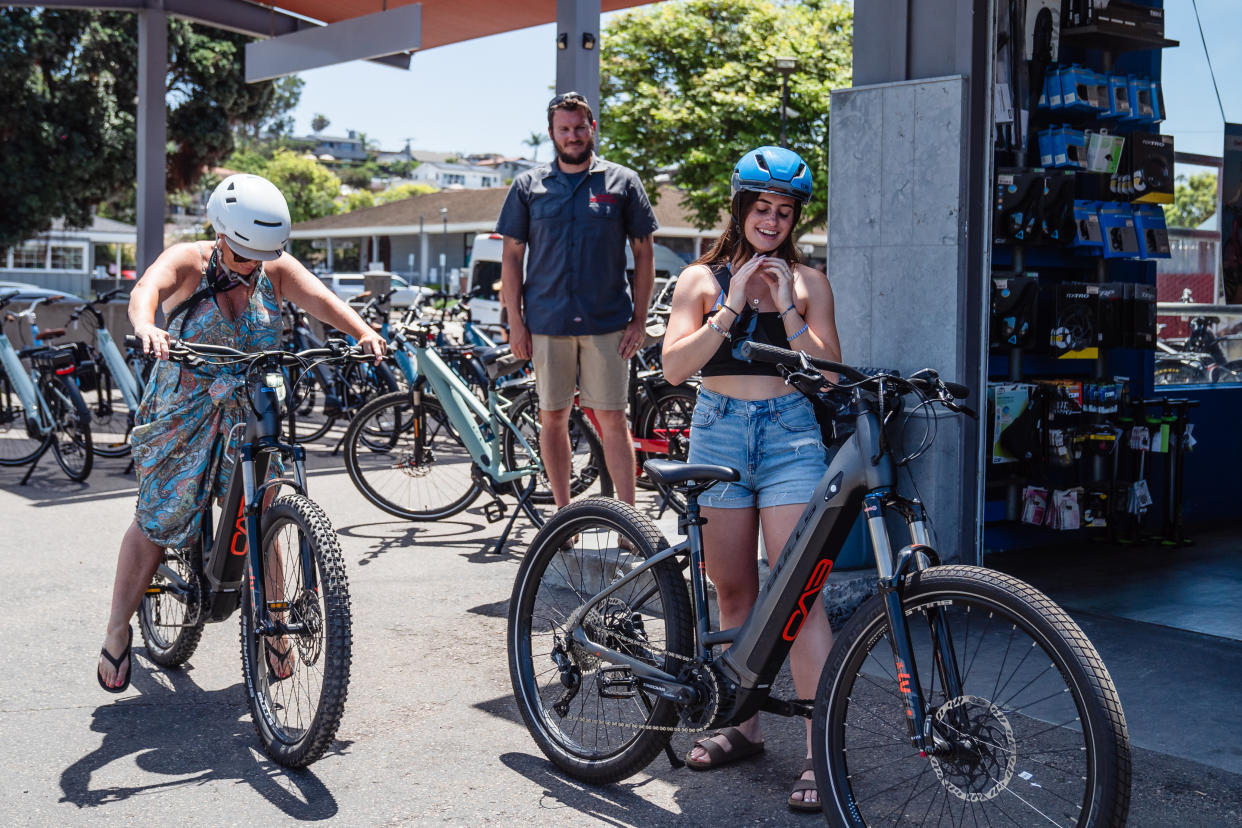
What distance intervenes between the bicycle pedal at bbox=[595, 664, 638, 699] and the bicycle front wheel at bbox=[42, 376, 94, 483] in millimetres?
6249

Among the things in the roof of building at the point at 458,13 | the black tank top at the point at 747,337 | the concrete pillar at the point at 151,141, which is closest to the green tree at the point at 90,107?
the concrete pillar at the point at 151,141

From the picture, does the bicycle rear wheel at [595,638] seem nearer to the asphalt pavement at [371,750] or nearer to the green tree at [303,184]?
the asphalt pavement at [371,750]

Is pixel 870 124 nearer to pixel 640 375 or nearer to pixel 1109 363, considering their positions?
pixel 1109 363

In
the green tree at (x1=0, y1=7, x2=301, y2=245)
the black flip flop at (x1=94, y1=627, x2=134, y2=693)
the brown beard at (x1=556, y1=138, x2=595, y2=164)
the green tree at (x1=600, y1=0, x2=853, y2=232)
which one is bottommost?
the black flip flop at (x1=94, y1=627, x2=134, y2=693)

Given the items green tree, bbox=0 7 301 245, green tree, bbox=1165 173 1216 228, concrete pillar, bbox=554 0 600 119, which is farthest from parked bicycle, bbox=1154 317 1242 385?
green tree, bbox=0 7 301 245

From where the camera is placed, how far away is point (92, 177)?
23828 mm

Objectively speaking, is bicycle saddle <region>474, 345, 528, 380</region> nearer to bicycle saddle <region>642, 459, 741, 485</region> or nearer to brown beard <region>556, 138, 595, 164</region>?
brown beard <region>556, 138, 595, 164</region>

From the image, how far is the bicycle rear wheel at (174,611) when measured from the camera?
4.15 meters

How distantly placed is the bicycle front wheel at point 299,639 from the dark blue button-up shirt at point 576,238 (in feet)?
7.33

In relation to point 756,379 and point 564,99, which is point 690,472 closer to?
point 756,379

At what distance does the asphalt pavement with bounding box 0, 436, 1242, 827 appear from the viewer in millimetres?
3328

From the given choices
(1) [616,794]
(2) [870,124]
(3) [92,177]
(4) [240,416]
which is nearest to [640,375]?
(2) [870,124]

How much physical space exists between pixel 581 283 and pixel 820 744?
122 inches

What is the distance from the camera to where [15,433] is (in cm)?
951
